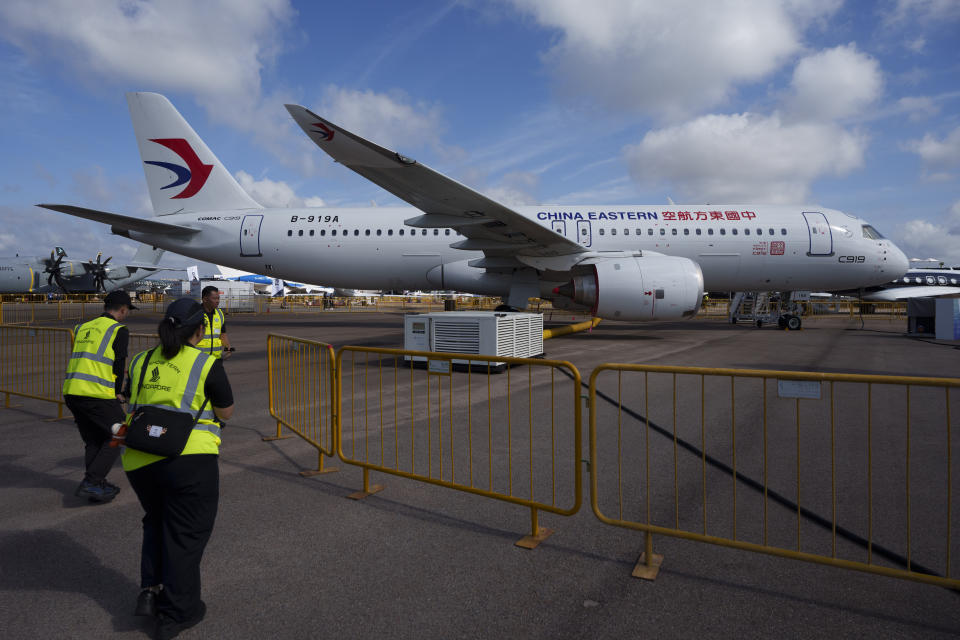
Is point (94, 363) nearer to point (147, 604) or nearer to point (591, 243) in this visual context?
point (147, 604)

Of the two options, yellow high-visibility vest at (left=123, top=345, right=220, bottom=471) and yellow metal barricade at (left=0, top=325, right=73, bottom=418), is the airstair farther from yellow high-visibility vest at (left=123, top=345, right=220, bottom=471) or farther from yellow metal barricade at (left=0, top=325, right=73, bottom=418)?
yellow metal barricade at (left=0, top=325, right=73, bottom=418)

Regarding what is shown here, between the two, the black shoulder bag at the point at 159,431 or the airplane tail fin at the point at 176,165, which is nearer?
the black shoulder bag at the point at 159,431

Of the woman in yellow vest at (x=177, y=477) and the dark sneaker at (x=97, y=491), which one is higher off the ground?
the woman in yellow vest at (x=177, y=477)

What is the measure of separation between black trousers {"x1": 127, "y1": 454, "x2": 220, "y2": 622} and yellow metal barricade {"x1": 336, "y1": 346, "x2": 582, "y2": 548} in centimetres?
146

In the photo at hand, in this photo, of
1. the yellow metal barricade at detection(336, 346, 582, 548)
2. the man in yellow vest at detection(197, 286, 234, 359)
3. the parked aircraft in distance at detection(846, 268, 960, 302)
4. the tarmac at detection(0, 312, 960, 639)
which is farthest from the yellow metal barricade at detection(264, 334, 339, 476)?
the parked aircraft in distance at detection(846, 268, 960, 302)

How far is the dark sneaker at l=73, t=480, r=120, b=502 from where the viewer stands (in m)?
3.78

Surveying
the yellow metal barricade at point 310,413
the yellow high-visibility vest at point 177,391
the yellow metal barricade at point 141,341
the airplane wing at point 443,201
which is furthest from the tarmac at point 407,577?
the airplane wing at point 443,201

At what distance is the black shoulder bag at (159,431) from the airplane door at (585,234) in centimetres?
1354

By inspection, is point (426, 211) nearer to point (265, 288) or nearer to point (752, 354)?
point (752, 354)

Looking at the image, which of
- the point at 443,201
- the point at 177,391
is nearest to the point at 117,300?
the point at 177,391

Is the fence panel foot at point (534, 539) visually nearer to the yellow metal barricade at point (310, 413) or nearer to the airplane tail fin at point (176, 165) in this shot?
the yellow metal barricade at point (310, 413)

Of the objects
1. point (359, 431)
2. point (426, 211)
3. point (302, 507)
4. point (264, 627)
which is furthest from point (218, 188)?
point (264, 627)

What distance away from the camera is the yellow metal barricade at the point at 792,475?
110 inches

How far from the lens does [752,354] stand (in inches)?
434
